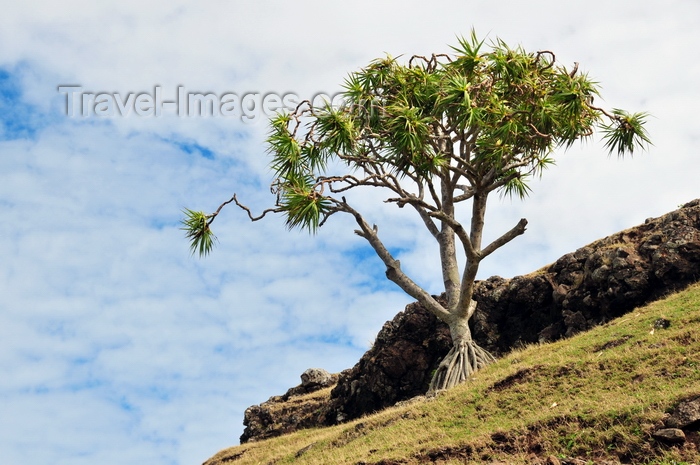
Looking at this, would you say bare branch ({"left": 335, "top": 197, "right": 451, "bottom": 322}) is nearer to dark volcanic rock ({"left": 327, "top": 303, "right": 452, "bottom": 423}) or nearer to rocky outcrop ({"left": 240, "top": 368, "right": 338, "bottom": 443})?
dark volcanic rock ({"left": 327, "top": 303, "right": 452, "bottom": 423})

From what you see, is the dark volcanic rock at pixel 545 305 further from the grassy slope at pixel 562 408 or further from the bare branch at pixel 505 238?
the bare branch at pixel 505 238

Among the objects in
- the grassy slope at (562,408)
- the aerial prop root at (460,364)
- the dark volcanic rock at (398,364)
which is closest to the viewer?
the grassy slope at (562,408)

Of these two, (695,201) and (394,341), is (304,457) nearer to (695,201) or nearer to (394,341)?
(394,341)

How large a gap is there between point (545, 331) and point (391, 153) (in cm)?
780

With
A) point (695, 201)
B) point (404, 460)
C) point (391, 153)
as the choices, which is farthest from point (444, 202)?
point (404, 460)

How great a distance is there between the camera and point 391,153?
2438 cm

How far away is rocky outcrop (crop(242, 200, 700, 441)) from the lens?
23875 millimetres

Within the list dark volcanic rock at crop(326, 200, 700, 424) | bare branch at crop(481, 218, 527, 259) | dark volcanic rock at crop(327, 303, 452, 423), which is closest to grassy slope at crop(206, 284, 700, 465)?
dark volcanic rock at crop(326, 200, 700, 424)

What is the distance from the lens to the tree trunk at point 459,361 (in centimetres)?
2328

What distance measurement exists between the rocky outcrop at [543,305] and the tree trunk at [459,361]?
88.0 inches

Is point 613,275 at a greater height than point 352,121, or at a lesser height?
lesser

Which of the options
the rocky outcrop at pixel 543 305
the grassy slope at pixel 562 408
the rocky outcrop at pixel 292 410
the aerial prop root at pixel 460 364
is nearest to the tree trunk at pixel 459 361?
the aerial prop root at pixel 460 364

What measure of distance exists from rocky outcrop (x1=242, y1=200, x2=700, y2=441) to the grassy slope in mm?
1464

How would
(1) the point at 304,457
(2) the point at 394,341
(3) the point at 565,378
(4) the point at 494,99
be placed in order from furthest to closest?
(2) the point at 394,341
(4) the point at 494,99
(1) the point at 304,457
(3) the point at 565,378
